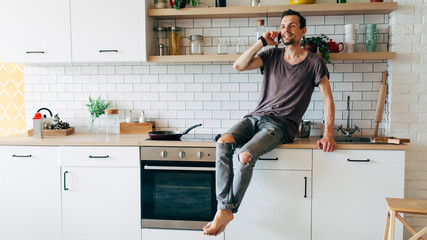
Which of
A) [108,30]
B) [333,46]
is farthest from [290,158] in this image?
[108,30]

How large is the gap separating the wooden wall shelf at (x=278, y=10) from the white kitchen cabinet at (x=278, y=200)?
127 centimetres

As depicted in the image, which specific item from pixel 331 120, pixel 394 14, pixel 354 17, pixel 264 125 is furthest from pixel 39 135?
pixel 394 14

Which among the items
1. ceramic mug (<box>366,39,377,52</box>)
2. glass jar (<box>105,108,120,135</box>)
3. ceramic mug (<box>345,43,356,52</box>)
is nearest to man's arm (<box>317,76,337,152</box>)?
ceramic mug (<box>345,43,356,52</box>)

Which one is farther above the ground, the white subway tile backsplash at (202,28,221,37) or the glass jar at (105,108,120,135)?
the white subway tile backsplash at (202,28,221,37)

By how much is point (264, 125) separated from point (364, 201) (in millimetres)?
976

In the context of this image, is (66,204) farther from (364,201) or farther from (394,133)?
(394,133)

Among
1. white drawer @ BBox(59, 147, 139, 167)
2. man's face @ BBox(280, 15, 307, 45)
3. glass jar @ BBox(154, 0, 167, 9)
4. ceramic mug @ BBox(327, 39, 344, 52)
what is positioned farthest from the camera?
glass jar @ BBox(154, 0, 167, 9)

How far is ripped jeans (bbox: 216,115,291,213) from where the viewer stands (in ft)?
8.87

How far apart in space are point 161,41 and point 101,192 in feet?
4.92

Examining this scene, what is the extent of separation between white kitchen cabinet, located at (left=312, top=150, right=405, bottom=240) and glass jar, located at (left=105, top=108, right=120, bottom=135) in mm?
1931

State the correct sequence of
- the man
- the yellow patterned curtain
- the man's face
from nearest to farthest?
the man < the man's face < the yellow patterned curtain

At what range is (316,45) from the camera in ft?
10.8

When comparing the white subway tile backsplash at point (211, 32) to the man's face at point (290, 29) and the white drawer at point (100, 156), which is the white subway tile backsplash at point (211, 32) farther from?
the white drawer at point (100, 156)

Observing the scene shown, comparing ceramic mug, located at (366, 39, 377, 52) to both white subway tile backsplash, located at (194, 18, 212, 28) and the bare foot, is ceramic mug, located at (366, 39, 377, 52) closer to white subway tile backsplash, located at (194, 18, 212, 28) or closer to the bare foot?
white subway tile backsplash, located at (194, 18, 212, 28)
